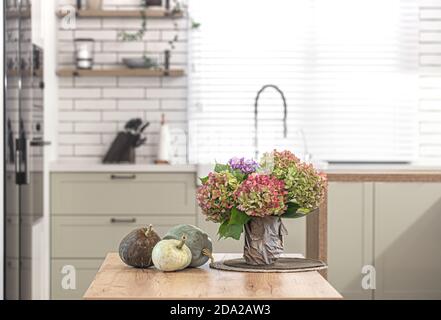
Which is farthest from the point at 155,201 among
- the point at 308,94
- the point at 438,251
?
the point at 438,251

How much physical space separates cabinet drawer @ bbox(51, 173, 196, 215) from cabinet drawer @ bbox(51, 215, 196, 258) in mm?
41

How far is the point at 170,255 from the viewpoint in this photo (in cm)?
253

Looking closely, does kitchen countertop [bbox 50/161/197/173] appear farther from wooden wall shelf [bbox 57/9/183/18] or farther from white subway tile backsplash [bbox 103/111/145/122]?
wooden wall shelf [bbox 57/9/183/18]

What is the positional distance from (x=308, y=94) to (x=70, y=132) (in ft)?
5.02

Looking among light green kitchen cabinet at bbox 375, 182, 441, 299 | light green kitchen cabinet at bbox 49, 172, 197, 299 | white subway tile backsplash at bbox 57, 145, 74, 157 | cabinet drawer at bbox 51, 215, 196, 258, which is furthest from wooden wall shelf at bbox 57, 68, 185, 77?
light green kitchen cabinet at bbox 375, 182, 441, 299

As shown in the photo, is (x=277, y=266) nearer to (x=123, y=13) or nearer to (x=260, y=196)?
(x=260, y=196)

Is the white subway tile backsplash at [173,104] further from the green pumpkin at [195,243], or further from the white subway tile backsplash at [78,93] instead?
the green pumpkin at [195,243]

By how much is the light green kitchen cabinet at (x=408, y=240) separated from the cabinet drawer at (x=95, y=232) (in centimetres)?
110

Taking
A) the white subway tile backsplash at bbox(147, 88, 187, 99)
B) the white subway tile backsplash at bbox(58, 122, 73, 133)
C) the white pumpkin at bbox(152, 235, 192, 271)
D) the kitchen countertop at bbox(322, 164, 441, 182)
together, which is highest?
the white subway tile backsplash at bbox(147, 88, 187, 99)

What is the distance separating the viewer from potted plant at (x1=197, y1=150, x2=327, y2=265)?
2.52 metres

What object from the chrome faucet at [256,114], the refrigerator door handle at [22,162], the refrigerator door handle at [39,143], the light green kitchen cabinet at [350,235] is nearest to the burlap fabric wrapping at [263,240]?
the refrigerator door handle at [22,162]

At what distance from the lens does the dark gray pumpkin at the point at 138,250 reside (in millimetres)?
2619

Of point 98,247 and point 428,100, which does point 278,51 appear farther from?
point 98,247

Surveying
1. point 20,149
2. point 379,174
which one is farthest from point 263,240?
point 379,174
